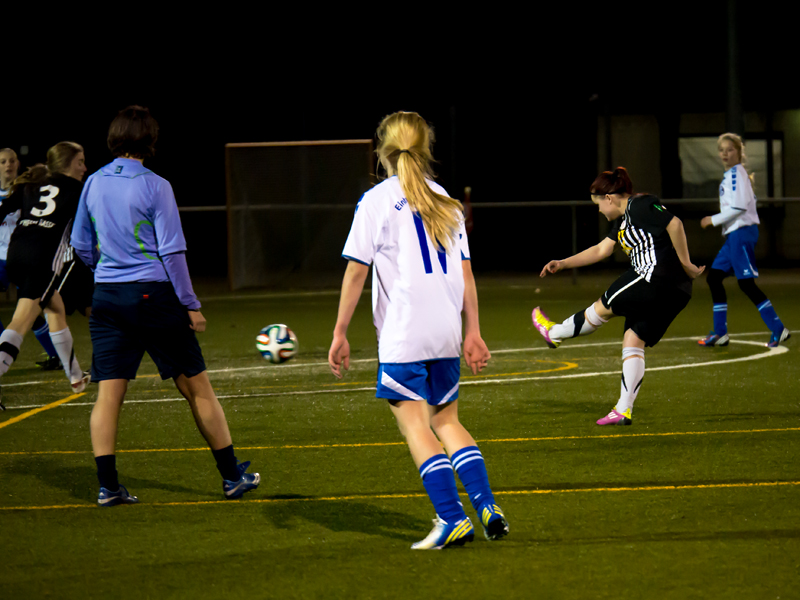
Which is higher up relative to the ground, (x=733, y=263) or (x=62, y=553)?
(x=733, y=263)

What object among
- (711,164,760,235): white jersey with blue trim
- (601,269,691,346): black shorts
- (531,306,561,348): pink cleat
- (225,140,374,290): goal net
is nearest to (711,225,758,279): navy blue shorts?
(711,164,760,235): white jersey with blue trim

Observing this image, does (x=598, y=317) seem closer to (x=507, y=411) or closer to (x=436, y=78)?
(x=507, y=411)

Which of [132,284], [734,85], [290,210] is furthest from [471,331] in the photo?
[290,210]

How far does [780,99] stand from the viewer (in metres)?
24.7

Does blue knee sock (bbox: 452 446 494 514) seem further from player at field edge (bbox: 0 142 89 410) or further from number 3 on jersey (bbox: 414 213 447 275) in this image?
player at field edge (bbox: 0 142 89 410)

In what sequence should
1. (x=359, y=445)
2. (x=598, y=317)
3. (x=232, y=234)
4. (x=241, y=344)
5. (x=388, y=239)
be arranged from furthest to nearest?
(x=232, y=234), (x=241, y=344), (x=598, y=317), (x=359, y=445), (x=388, y=239)

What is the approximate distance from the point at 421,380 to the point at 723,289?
741 cm

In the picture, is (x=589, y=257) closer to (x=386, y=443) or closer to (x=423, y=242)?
(x=386, y=443)

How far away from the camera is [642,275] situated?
7.38m

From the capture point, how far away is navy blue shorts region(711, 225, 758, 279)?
11000mm

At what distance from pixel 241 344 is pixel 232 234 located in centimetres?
784

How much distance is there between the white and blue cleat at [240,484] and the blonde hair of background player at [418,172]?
195cm

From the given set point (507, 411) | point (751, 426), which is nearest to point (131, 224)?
point (507, 411)

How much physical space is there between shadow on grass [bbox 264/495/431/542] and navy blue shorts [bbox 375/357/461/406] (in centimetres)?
72
